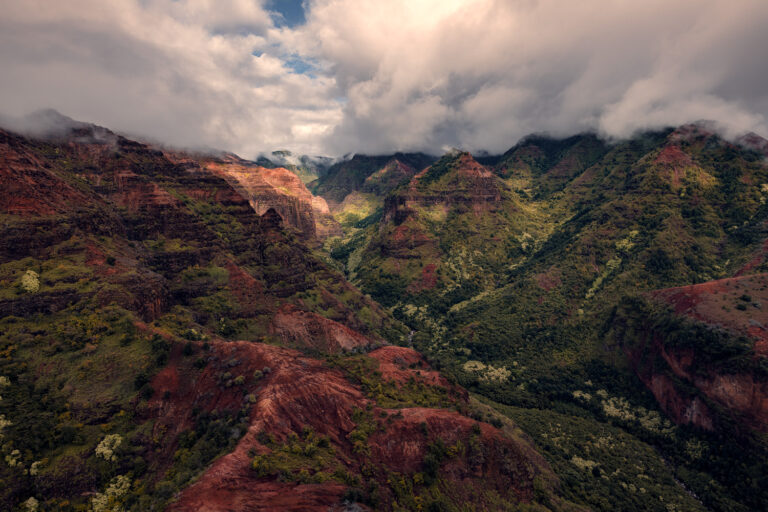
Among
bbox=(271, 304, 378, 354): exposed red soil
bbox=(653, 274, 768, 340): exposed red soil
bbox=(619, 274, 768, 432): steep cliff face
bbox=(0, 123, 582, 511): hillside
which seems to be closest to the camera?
bbox=(0, 123, 582, 511): hillside

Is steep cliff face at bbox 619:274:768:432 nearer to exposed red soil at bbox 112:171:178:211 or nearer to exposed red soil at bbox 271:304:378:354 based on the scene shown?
exposed red soil at bbox 271:304:378:354

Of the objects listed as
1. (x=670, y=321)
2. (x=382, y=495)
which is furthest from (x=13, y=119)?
(x=670, y=321)

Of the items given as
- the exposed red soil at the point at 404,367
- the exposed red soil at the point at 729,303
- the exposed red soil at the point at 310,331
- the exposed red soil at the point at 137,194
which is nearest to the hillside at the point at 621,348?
the exposed red soil at the point at 729,303

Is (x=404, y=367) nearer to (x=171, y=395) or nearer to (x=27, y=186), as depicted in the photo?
(x=171, y=395)

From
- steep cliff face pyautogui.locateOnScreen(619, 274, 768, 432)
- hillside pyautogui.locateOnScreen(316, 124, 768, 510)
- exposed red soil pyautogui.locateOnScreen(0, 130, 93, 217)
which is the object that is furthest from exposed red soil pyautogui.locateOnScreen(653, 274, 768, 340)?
exposed red soil pyautogui.locateOnScreen(0, 130, 93, 217)

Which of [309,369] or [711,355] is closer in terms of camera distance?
[309,369]

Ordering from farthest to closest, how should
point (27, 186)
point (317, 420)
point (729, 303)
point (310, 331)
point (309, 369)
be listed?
point (310, 331), point (729, 303), point (27, 186), point (309, 369), point (317, 420)

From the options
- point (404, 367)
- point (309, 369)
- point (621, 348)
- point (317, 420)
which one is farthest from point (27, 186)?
point (621, 348)

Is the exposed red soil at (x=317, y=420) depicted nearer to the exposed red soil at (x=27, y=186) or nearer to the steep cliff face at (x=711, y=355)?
the exposed red soil at (x=27, y=186)
